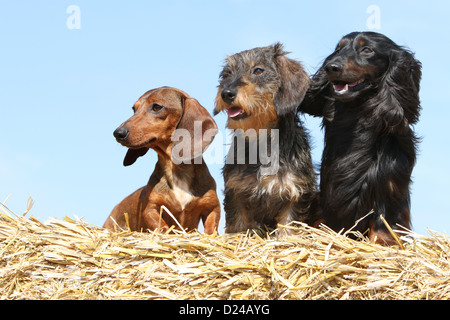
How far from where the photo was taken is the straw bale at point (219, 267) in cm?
433

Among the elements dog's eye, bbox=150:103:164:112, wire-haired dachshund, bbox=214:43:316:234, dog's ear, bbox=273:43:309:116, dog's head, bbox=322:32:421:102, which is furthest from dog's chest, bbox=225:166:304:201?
dog's eye, bbox=150:103:164:112

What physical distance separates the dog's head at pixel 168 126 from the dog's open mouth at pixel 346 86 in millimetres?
1509

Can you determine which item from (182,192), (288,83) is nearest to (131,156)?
(182,192)

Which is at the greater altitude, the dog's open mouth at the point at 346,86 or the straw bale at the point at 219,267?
the dog's open mouth at the point at 346,86

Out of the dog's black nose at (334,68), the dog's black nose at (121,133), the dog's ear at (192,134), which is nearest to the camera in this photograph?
the dog's black nose at (334,68)

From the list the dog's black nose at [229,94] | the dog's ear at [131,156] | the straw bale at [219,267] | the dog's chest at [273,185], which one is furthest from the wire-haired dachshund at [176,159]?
the straw bale at [219,267]

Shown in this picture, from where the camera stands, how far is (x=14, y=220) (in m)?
5.53

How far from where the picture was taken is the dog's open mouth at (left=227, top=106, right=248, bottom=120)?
5715 millimetres

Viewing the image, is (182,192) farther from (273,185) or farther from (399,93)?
(399,93)

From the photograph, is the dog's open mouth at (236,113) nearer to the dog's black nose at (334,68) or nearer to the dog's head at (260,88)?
the dog's head at (260,88)

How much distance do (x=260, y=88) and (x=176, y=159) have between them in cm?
122

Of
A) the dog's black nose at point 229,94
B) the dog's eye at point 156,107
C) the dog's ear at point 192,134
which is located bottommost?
the dog's ear at point 192,134

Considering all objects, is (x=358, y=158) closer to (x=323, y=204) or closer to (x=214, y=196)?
(x=323, y=204)
